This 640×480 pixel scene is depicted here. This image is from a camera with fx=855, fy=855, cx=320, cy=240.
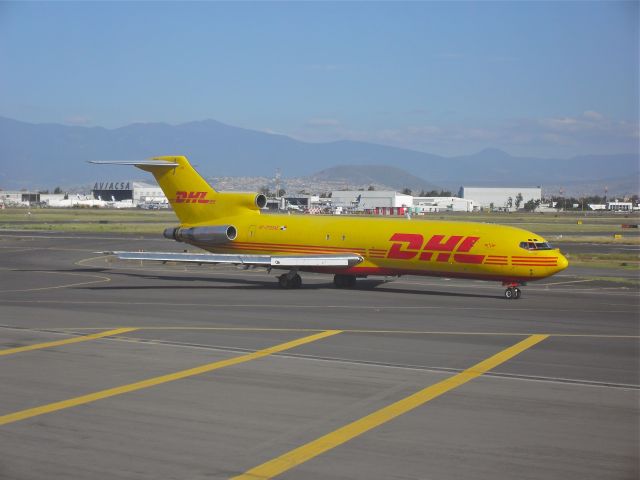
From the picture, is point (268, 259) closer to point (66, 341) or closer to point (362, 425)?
point (66, 341)

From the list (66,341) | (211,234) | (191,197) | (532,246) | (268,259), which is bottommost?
(66,341)

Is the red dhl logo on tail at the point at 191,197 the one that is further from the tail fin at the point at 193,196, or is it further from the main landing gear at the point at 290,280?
the main landing gear at the point at 290,280

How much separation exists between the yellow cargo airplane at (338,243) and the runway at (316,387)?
1.79 metres

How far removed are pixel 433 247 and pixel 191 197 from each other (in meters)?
14.5

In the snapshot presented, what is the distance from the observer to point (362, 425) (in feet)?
49.7

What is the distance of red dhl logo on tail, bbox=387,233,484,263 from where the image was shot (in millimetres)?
36500

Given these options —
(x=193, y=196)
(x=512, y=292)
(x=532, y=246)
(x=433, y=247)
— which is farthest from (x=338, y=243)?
(x=193, y=196)

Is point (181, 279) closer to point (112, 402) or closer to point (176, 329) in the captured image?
point (176, 329)

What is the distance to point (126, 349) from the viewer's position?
22.6 meters

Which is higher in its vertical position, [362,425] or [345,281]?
[345,281]

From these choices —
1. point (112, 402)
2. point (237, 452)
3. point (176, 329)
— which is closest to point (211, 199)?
point (176, 329)

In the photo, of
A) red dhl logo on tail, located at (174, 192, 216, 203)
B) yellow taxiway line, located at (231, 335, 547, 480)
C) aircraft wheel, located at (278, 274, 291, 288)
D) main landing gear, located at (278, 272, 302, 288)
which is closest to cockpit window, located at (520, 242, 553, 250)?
main landing gear, located at (278, 272, 302, 288)

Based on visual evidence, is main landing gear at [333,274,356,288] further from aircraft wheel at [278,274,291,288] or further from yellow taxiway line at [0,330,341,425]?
yellow taxiway line at [0,330,341,425]

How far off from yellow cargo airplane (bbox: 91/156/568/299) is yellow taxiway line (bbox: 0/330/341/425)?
44.7 feet
